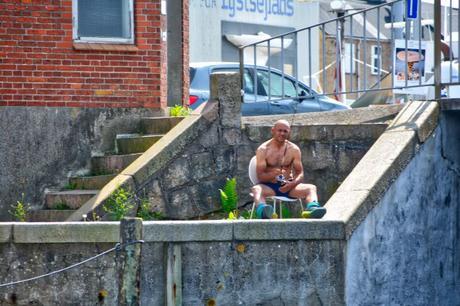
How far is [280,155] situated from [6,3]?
3.83 metres

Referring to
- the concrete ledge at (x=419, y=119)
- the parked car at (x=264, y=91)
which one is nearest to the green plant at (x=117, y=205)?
the concrete ledge at (x=419, y=119)

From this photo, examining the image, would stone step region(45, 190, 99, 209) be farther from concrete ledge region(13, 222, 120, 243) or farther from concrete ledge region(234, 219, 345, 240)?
concrete ledge region(234, 219, 345, 240)

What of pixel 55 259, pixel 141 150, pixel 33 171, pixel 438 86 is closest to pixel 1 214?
pixel 33 171

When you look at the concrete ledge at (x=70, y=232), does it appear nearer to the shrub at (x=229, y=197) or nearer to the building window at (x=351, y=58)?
the shrub at (x=229, y=197)

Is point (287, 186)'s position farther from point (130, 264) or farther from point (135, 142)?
point (135, 142)

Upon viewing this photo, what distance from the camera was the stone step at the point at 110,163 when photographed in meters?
14.1

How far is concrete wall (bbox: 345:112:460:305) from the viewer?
38.3 ft

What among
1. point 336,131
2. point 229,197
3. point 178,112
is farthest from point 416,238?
point 178,112

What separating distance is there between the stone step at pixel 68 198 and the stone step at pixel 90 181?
144 millimetres

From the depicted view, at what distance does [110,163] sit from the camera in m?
14.2

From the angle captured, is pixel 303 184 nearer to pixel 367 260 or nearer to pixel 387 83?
pixel 367 260

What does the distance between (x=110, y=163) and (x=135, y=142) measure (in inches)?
14.6

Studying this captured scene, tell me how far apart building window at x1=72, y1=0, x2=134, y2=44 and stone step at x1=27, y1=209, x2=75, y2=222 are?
2.19 m

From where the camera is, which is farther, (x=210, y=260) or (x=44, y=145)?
(x=44, y=145)
